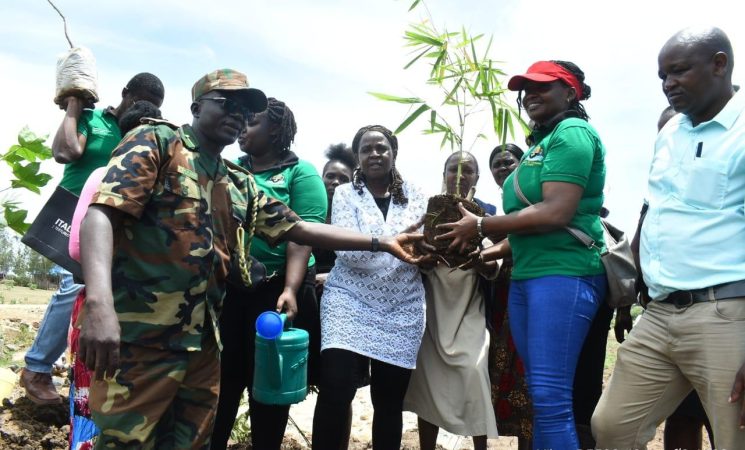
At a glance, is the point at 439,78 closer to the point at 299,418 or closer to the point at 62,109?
the point at 62,109

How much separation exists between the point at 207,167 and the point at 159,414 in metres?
0.94

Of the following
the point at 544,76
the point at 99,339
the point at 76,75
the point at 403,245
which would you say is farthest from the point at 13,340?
the point at 544,76

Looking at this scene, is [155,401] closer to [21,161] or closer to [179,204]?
[179,204]

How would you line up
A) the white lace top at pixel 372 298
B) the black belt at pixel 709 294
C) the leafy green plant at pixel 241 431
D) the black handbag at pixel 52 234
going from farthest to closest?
the leafy green plant at pixel 241 431 < the white lace top at pixel 372 298 < the black handbag at pixel 52 234 < the black belt at pixel 709 294

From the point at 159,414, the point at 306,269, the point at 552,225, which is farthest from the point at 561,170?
the point at 159,414

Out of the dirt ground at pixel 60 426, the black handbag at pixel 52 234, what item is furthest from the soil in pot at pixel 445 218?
the black handbag at pixel 52 234

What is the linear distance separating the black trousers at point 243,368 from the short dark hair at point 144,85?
1.40 m

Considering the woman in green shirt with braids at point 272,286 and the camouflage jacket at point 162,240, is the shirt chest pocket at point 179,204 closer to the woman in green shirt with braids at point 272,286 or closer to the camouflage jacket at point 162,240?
the camouflage jacket at point 162,240

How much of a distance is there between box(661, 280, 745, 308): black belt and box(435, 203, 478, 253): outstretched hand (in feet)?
3.23

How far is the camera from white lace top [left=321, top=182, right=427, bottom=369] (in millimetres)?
3279

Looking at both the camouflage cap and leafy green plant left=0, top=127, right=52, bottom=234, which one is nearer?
the camouflage cap

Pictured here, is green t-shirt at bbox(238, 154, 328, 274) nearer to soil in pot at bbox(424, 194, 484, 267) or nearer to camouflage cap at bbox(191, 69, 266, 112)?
soil in pot at bbox(424, 194, 484, 267)

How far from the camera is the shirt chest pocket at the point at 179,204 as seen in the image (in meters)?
2.20

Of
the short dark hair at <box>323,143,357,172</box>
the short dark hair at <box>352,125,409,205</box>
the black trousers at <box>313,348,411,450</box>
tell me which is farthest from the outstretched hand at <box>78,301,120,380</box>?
the short dark hair at <box>323,143,357,172</box>
